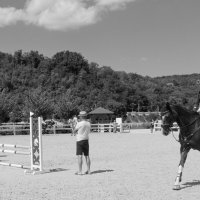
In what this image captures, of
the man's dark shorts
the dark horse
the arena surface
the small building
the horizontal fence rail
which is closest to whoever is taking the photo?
the arena surface

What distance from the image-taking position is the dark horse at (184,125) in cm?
943

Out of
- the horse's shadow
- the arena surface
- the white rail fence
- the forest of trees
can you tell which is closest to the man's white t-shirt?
the arena surface

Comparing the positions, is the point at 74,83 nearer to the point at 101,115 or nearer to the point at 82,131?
the point at 101,115

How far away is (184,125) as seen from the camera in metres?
9.54

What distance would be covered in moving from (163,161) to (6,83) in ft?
251

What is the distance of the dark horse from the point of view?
9430 millimetres

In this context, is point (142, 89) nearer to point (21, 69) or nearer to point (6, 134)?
point (21, 69)

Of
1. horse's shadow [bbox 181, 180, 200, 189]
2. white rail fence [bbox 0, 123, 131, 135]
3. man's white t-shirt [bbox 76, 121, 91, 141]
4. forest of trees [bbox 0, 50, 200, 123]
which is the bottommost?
horse's shadow [bbox 181, 180, 200, 189]

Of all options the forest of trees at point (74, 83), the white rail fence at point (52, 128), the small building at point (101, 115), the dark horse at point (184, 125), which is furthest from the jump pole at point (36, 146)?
the forest of trees at point (74, 83)

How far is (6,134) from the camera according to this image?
4000 cm

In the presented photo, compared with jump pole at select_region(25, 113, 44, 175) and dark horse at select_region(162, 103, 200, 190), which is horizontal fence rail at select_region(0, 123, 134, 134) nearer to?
jump pole at select_region(25, 113, 44, 175)

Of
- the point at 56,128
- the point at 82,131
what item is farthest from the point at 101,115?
the point at 82,131

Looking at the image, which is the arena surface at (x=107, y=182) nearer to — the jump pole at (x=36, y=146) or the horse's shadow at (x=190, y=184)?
the horse's shadow at (x=190, y=184)

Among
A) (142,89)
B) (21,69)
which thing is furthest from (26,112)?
(142,89)
